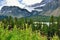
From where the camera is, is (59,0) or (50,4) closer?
(59,0)

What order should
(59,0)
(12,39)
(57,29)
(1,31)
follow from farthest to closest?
(59,0), (57,29), (1,31), (12,39)

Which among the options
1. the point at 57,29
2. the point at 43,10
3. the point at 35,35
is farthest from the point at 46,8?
the point at 35,35

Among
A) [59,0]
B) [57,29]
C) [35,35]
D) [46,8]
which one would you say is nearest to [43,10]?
[46,8]

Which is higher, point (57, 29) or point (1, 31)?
point (1, 31)

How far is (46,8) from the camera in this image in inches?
7441

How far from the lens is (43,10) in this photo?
19400 centimetres

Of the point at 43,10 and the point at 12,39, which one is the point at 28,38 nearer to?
the point at 12,39

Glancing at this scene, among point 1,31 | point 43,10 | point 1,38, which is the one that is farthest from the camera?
point 43,10

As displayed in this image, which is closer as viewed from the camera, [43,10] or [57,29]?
[57,29]

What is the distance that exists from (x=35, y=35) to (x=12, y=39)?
3.40 meters

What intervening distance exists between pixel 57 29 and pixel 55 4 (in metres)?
131

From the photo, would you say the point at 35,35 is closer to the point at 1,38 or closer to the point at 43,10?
the point at 1,38

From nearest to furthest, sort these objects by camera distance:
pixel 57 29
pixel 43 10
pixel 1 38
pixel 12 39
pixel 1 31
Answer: pixel 12 39
pixel 1 38
pixel 1 31
pixel 57 29
pixel 43 10

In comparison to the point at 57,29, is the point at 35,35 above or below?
above
